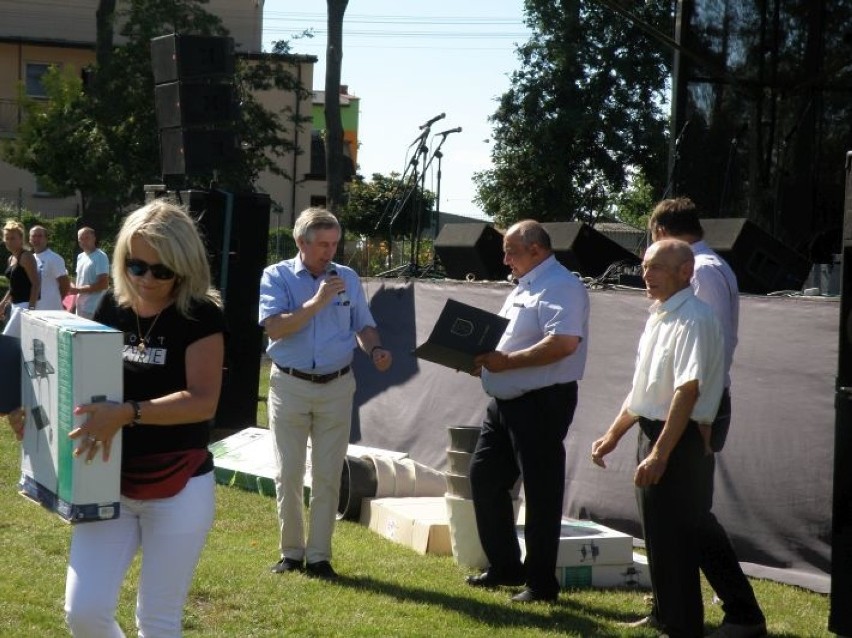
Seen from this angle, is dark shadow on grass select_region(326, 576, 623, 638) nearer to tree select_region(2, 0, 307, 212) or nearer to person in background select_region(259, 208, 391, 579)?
person in background select_region(259, 208, 391, 579)

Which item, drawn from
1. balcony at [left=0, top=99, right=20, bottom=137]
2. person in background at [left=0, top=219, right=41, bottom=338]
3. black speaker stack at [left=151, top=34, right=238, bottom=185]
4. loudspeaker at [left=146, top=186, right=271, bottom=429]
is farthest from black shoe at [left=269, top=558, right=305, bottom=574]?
balcony at [left=0, top=99, right=20, bottom=137]

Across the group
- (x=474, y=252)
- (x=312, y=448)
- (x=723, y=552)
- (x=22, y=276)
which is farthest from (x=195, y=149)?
(x=723, y=552)

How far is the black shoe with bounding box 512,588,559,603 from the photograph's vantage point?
6.11m

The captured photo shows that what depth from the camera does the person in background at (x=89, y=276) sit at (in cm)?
1485

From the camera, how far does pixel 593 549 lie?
659 cm

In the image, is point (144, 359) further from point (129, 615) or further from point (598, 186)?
point (598, 186)

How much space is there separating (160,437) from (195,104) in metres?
7.37

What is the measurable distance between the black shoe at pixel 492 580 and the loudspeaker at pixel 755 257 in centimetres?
356

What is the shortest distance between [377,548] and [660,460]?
2828mm

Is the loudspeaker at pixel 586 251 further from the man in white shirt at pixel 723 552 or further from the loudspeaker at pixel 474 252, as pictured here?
the man in white shirt at pixel 723 552

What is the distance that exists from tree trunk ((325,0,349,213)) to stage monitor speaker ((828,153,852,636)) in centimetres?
2023

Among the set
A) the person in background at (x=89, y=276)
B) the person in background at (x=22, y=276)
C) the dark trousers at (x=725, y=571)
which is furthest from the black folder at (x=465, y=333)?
the person in background at (x=89, y=276)

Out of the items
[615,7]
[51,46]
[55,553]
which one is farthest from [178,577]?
[51,46]

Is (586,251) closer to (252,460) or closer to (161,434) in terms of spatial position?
(252,460)
